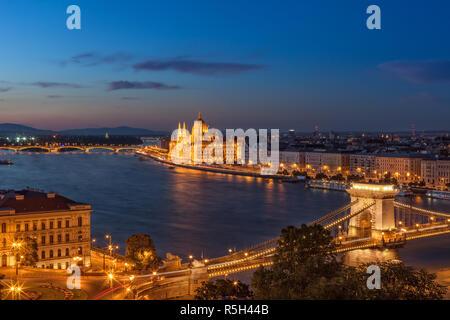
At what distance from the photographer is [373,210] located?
488 inches

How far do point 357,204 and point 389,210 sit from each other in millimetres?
793

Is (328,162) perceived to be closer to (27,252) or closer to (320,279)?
(27,252)

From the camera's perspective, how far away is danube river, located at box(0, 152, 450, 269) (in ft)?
39.1

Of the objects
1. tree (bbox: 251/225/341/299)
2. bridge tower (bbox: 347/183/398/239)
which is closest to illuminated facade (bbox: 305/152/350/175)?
bridge tower (bbox: 347/183/398/239)

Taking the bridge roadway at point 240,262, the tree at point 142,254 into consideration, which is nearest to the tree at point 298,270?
the bridge roadway at point 240,262

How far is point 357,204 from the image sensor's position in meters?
12.7

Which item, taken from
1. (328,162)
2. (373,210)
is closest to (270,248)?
(373,210)

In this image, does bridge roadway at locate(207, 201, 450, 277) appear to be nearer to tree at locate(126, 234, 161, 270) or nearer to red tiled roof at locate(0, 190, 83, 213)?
tree at locate(126, 234, 161, 270)

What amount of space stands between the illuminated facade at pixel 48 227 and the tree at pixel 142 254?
43.1 inches

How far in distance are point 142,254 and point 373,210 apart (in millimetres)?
6430

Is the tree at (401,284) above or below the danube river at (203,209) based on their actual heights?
above

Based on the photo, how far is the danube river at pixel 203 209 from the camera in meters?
11.9

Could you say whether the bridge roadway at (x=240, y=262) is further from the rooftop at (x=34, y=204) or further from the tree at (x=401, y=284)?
the rooftop at (x=34, y=204)
